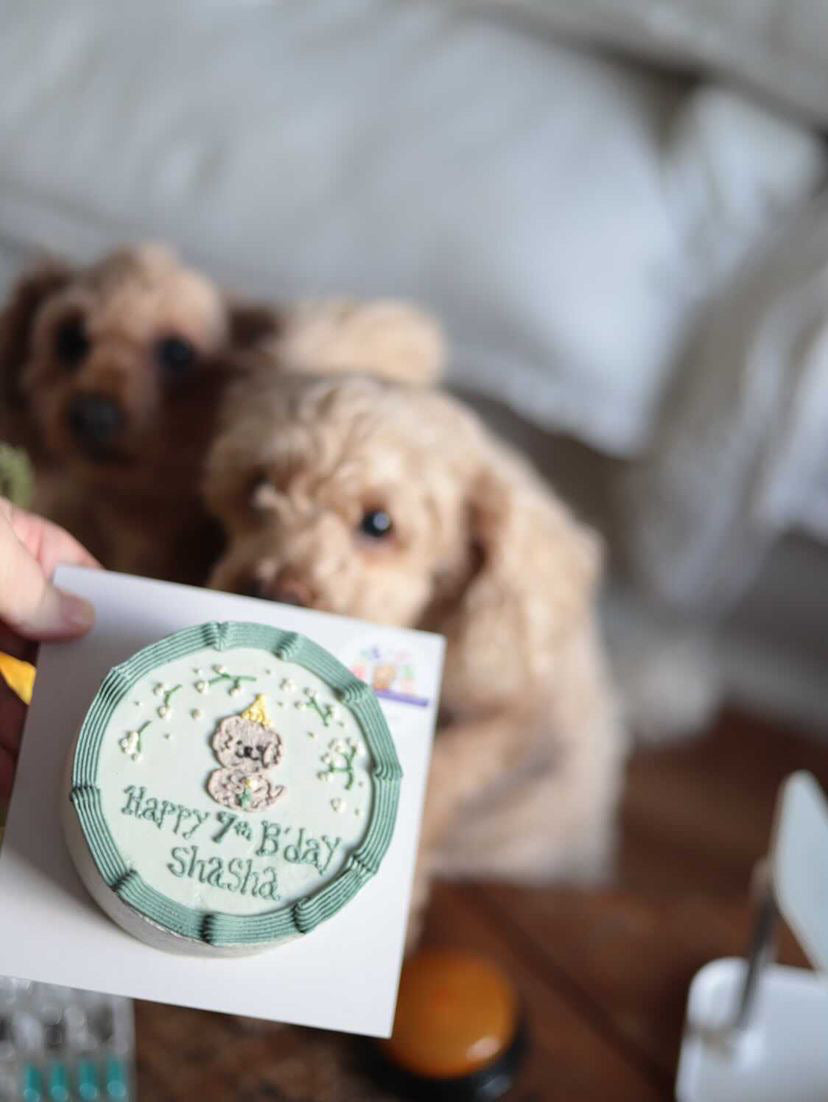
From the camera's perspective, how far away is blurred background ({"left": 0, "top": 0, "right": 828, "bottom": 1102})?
72cm

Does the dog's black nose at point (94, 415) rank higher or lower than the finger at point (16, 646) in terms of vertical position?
higher

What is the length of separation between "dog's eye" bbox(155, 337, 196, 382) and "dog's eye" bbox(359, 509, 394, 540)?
13 cm

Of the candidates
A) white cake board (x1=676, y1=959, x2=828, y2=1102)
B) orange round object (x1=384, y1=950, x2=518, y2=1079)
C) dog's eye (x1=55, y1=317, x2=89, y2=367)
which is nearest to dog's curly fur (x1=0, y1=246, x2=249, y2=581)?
dog's eye (x1=55, y1=317, x2=89, y2=367)

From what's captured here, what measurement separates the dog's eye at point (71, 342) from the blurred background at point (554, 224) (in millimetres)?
76

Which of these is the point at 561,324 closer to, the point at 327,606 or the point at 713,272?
the point at 713,272

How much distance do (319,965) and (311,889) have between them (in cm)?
3

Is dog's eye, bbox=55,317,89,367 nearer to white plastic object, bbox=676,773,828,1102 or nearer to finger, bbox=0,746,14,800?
finger, bbox=0,746,14,800

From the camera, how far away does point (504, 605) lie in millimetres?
593

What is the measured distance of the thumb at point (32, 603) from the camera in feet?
1.33

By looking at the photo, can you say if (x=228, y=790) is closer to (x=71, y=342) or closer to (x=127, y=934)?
(x=127, y=934)

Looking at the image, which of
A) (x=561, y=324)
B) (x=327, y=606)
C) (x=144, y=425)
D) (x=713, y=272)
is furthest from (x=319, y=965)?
(x=713, y=272)

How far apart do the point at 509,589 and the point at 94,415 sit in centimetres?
23

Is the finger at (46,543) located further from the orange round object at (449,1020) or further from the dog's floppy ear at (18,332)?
the orange round object at (449,1020)

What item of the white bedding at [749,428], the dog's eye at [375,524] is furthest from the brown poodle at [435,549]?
the white bedding at [749,428]
